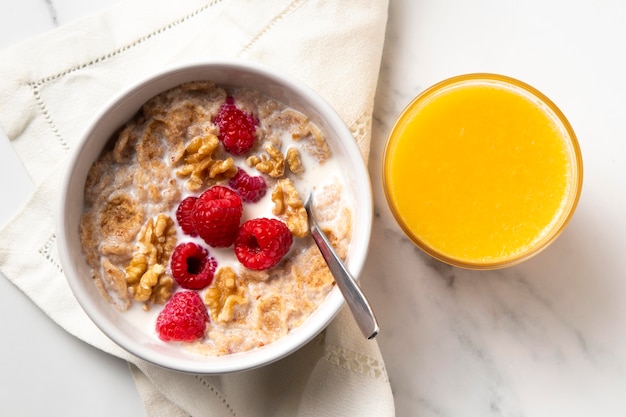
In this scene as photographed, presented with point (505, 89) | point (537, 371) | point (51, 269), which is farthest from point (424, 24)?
point (51, 269)

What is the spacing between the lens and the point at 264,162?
3.60 ft

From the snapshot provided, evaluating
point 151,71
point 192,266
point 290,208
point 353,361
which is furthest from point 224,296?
Answer: point 151,71

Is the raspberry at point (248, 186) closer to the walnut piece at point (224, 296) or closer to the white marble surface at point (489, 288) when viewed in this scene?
the walnut piece at point (224, 296)

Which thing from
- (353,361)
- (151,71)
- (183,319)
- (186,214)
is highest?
(151,71)

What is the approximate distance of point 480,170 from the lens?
1.21 m

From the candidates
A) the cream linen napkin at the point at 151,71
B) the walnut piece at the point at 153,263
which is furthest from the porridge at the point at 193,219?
the cream linen napkin at the point at 151,71

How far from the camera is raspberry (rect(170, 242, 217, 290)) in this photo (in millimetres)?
1078

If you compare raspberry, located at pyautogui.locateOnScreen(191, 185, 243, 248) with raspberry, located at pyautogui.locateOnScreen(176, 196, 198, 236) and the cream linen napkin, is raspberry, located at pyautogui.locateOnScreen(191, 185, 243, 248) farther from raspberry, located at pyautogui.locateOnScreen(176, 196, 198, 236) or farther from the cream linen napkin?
the cream linen napkin

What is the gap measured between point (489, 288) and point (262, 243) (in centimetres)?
48

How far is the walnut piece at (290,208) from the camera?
108cm

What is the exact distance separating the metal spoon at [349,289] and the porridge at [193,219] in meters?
0.03

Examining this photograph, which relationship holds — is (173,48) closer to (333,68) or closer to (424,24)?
(333,68)

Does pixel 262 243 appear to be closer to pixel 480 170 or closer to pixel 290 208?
pixel 290 208

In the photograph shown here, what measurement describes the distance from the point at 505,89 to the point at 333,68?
298 mm
